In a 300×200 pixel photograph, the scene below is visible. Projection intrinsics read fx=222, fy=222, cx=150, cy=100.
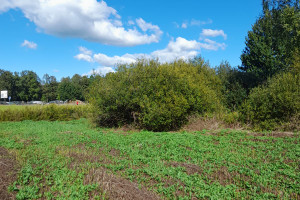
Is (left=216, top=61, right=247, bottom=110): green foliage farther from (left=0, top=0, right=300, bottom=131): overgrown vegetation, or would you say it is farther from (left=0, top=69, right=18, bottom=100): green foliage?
(left=0, top=69, right=18, bottom=100): green foliage

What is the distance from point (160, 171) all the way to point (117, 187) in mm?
1263

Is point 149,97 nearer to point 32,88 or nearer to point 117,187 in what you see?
point 117,187

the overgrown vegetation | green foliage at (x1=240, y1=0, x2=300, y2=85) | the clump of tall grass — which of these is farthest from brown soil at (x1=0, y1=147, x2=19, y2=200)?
green foliage at (x1=240, y1=0, x2=300, y2=85)

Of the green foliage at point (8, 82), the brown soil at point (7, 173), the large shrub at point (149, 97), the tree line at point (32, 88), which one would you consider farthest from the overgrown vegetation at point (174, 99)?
the green foliage at point (8, 82)

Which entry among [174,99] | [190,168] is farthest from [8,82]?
[190,168]

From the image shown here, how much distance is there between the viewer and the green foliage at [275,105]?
36.5ft

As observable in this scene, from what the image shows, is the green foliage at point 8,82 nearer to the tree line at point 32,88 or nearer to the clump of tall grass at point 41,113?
the tree line at point 32,88

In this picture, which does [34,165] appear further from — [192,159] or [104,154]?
[192,159]

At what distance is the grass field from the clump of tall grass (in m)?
12.3

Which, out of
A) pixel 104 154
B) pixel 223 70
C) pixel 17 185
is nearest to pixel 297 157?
pixel 104 154

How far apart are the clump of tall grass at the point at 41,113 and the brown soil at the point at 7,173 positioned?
40.8 ft

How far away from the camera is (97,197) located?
400cm

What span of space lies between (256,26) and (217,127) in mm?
15828

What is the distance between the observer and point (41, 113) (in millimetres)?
19844
